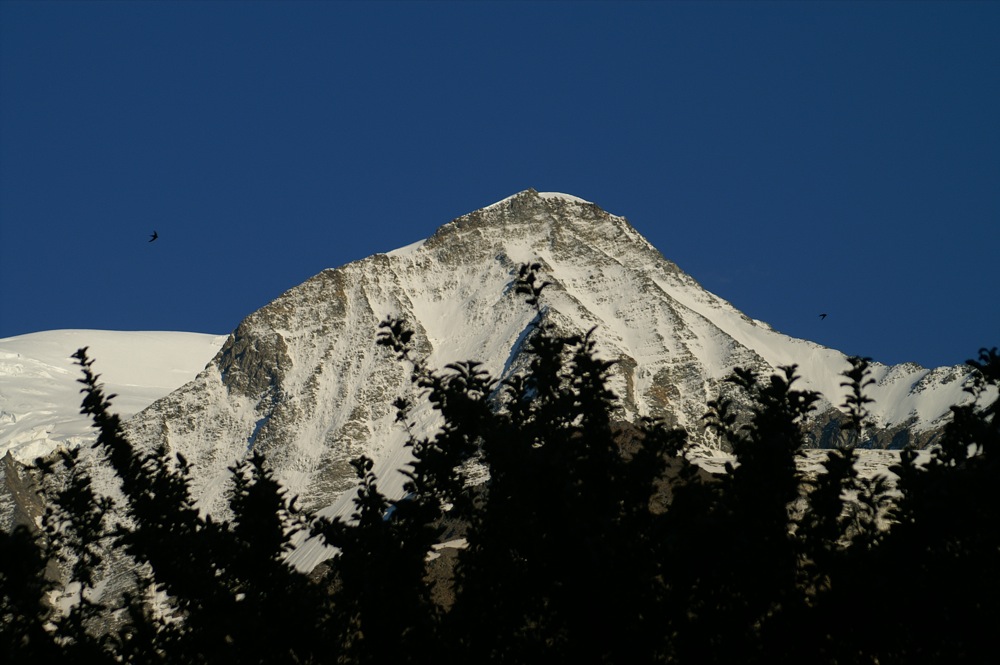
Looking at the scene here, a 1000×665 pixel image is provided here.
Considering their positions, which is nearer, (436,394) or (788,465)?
(788,465)

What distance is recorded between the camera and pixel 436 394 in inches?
1382

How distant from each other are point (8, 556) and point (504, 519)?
10800 mm

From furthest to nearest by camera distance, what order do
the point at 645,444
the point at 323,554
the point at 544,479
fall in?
the point at 323,554, the point at 645,444, the point at 544,479

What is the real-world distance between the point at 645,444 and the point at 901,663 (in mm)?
7208

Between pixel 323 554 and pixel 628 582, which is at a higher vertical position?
pixel 323 554

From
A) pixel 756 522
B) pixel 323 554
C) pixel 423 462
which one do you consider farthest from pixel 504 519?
pixel 323 554

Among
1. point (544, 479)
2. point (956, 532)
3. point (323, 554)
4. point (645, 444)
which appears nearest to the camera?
point (956, 532)

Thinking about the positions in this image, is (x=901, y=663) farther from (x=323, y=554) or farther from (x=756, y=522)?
(x=323, y=554)

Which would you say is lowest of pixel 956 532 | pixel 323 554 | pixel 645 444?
pixel 956 532

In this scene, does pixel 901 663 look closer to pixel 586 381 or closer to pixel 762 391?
pixel 762 391

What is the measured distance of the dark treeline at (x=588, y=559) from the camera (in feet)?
98.9

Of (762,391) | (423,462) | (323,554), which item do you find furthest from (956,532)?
(323,554)

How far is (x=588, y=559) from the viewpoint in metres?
30.8

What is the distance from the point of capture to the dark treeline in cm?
3016
